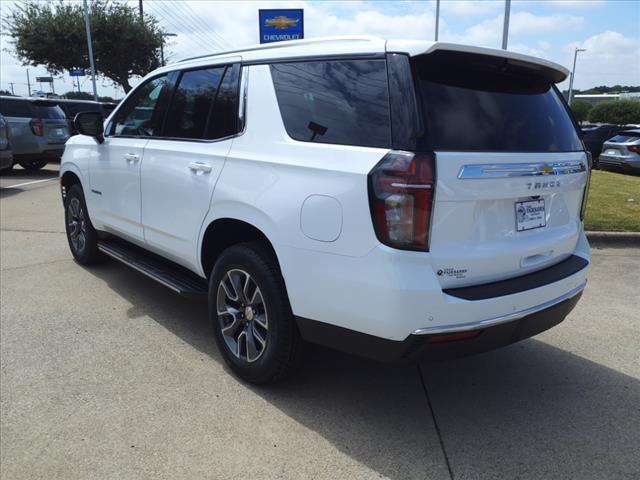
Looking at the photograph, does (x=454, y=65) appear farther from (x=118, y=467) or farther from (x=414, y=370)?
(x=118, y=467)

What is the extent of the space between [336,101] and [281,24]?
10.4 metres

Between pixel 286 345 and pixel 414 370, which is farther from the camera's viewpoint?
pixel 414 370

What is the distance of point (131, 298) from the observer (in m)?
4.74

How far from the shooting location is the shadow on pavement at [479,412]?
260cm

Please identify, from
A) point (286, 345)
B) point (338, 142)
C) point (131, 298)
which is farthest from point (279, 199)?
point (131, 298)

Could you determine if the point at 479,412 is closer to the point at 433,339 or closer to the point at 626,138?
the point at 433,339

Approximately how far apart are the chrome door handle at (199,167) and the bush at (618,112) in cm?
4555

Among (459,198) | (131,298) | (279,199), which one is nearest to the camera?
(459,198)

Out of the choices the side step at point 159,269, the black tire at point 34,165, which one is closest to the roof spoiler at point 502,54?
the side step at point 159,269

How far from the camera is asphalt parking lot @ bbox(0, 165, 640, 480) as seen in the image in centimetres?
258

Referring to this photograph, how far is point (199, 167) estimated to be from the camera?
3.44 meters

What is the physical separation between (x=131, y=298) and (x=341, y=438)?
2677 millimetres

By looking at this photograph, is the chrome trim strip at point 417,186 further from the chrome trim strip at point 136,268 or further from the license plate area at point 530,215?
the chrome trim strip at point 136,268

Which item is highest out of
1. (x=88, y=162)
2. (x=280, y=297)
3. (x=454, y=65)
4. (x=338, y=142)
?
(x=454, y=65)
